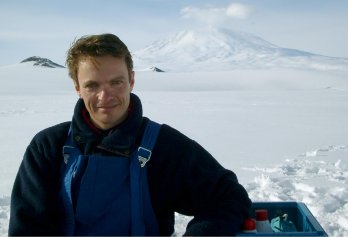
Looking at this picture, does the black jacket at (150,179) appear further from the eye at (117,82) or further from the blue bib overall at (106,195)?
the eye at (117,82)

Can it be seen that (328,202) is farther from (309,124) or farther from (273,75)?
(273,75)

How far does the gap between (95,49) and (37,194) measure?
67cm

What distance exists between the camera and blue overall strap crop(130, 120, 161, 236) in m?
1.79

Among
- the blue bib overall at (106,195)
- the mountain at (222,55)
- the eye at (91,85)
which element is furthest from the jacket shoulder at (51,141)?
the mountain at (222,55)

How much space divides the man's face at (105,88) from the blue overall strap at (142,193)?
0.18 meters

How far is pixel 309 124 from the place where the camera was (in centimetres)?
895

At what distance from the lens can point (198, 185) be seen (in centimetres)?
188

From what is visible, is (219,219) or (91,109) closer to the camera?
(219,219)

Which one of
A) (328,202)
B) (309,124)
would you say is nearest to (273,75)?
(309,124)

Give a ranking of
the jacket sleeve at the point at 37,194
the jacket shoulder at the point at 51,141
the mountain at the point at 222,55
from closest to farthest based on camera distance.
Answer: the jacket sleeve at the point at 37,194
the jacket shoulder at the point at 51,141
the mountain at the point at 222,55

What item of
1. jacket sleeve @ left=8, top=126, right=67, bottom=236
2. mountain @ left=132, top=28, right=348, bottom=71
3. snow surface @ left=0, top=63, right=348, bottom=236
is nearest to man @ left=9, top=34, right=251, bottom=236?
jacket sleeve @ left=8, top=126, right=67, bottom=236

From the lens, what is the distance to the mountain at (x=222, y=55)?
109 metres

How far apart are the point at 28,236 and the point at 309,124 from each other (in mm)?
7989

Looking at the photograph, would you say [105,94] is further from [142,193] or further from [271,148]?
[271,148]
